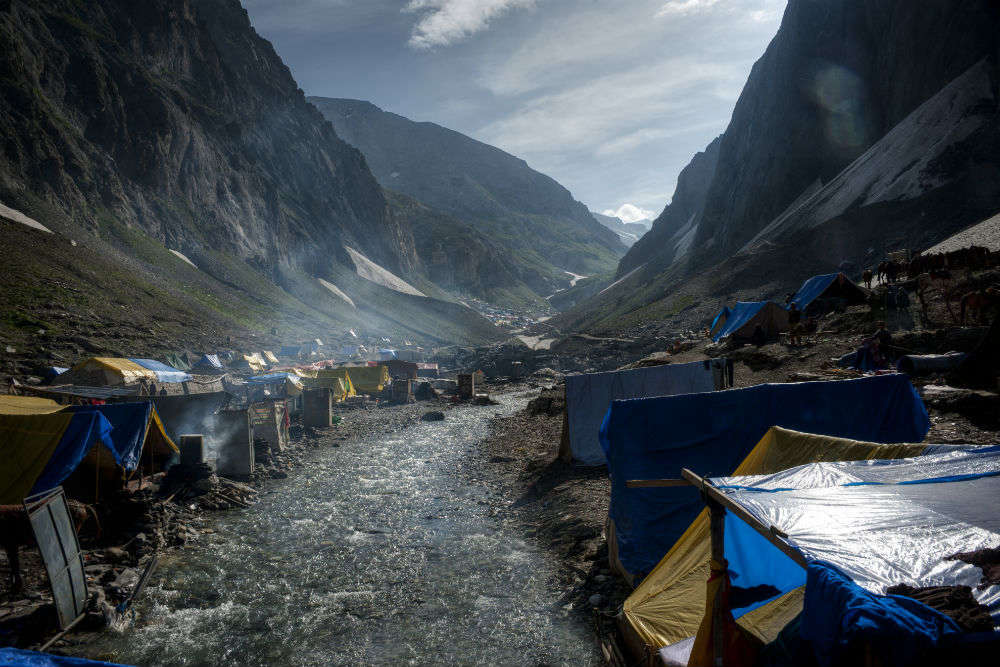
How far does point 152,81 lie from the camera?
2844 inches

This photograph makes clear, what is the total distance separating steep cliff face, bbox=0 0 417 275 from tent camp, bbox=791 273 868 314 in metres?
61.2

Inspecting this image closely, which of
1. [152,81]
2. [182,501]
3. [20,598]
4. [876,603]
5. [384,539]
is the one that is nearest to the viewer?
[876,603]

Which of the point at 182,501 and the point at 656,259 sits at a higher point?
the point at 656,259

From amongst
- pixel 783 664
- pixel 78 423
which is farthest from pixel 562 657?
pixel 78 423

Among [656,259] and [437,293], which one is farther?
[437,293]

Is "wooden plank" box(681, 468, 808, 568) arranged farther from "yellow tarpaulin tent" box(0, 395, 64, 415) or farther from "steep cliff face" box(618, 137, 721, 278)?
"steep cliff face" box(618, 137, 721, 278)

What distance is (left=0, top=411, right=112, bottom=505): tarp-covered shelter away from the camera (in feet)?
33.0

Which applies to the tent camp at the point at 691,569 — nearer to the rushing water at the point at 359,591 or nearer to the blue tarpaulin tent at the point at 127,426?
the rushing water at the point at 359,591

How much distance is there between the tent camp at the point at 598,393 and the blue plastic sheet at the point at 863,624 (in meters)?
11.0

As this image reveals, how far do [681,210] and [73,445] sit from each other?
134622mm

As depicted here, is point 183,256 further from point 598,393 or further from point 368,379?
point 598,393

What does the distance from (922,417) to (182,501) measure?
51.0 ft

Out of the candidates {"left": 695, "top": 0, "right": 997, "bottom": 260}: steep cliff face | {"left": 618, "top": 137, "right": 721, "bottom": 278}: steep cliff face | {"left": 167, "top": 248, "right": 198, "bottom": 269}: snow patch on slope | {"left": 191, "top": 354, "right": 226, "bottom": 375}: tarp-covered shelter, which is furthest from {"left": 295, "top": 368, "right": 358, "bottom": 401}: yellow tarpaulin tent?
{"left": 618, "top": 137, "right": 721, "bottom": 278}: steep cliff face

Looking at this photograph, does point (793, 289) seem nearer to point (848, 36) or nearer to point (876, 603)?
point (848, 36)
